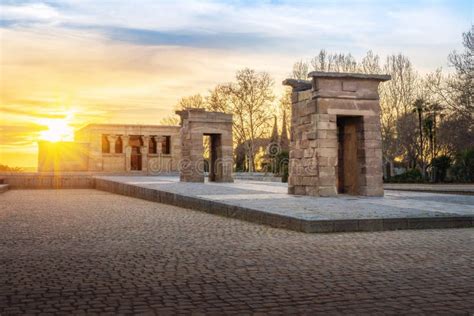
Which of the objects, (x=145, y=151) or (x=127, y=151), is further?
(x=145, y=151)

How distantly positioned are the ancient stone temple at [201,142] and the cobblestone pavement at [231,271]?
51.8 feet

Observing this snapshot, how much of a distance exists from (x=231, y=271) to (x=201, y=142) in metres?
20.4

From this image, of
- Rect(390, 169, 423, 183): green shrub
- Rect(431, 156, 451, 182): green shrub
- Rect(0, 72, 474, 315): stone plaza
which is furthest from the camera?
Rect(431, 156, 451, 182): green shrub

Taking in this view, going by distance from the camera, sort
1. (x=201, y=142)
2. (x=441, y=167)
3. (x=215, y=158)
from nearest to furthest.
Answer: (x=201, y=142), (x=215, y=158), (x=441, y=167)

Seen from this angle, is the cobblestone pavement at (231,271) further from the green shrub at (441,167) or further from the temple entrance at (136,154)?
the temple entrance at (136,154)

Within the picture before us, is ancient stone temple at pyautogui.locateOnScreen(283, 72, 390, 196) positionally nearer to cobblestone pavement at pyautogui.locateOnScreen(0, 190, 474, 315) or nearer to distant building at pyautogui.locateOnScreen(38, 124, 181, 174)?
cobblestone pavement at pyautogui.locateOnScreen(0, 190, 474, 315)

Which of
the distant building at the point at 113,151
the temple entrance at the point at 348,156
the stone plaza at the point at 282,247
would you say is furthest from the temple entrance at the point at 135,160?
the temple entrance at the point at 348,156

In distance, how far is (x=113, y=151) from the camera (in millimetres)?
42250

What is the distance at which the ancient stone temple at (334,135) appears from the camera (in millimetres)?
15250

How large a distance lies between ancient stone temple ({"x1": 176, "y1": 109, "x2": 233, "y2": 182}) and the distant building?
14877 mm

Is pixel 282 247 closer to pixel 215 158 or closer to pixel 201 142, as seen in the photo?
pixel 201 142

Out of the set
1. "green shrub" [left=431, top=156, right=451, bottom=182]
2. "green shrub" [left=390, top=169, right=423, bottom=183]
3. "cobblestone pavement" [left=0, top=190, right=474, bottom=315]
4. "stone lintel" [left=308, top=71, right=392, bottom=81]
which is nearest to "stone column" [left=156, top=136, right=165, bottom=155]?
"green shrub" [left=390, top=169, right=423, bottom=183]

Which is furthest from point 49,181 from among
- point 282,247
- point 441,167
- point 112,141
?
point 282,247

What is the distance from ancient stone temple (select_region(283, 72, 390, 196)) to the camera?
15.2m
